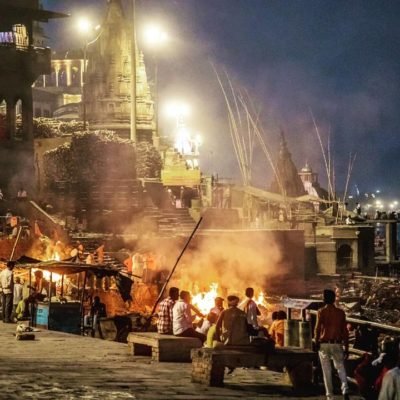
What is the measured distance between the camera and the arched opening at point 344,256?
201 ft

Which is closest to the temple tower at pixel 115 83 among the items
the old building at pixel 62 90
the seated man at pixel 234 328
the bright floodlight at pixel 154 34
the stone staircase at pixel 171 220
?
the old building at pixel 62 90

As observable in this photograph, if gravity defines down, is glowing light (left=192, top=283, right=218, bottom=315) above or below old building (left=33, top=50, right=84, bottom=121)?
below

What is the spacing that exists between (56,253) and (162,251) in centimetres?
691

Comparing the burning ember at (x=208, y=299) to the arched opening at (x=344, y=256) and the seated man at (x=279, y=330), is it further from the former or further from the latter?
the arched opening at (x=344, y=256)

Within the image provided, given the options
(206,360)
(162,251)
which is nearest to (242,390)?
(206,360)

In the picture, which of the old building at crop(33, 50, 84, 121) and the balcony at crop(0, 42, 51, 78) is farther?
the old building at crop(33, 50, 84, 121)

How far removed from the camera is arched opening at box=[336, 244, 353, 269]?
61.3 metres

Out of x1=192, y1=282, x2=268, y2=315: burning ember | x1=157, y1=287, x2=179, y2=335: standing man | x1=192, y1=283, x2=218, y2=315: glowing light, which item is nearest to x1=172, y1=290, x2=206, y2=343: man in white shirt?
x1=157, y1=287, x2=179, y2=335: standing man

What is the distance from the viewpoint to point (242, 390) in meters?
14.5

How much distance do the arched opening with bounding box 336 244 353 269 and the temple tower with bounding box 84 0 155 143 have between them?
778 inches

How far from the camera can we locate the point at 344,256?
62062 mm

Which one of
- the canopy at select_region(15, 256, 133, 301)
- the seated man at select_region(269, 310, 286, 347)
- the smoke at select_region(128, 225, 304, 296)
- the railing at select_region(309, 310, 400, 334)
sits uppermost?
the smoke at select_region(128, 225, 304, 296)

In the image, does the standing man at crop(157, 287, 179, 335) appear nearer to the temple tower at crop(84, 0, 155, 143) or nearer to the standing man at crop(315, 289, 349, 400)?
the standing man at crop(315, 289, 349, 400)

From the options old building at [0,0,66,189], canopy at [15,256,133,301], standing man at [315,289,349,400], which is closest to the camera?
standing man at [315,289,349,400]
